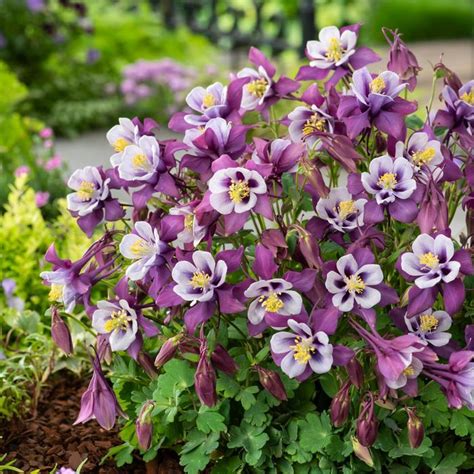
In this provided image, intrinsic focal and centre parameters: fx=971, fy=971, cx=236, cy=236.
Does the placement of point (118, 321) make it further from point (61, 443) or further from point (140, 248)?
point (61, 443)

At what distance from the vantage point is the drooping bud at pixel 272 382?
188 centimetres

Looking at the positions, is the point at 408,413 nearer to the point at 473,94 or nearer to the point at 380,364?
the point at 380,364

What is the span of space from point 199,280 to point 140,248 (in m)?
0.16

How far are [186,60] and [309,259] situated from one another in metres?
6.96

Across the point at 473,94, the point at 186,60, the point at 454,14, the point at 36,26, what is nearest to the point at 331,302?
the point at 473,94

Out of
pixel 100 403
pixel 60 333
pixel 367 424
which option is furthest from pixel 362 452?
pixel 60 333

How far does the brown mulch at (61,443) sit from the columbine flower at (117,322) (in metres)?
0.43

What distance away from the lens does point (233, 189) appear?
179 centimetres

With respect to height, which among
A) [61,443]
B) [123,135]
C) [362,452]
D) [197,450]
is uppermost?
[123,135]

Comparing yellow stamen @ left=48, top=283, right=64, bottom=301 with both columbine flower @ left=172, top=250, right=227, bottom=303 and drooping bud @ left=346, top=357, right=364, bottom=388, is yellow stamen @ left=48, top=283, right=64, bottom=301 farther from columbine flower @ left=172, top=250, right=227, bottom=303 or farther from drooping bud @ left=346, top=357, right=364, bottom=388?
drooping bud @ left=346, top=357, right=364, bottom=388

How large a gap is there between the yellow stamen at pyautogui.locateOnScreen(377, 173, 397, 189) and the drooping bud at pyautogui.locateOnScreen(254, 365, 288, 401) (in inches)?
16.6

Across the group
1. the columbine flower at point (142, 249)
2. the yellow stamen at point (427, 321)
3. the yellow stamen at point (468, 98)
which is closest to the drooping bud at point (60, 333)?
the columbine flower at point (142, 249)

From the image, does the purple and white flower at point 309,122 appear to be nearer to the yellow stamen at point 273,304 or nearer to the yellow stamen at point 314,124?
the yellow stamen at point 314,124

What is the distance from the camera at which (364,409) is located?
1818 millimetres
